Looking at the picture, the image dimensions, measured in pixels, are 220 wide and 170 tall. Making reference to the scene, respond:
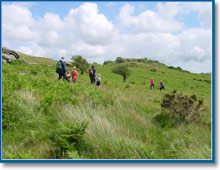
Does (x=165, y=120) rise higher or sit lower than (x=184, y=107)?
lower

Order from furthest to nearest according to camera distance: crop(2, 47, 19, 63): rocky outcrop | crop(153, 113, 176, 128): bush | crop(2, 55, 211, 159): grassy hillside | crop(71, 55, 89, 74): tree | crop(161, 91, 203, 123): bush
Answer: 1. crop(71, 55, 89, 74): tree
2. crop(2, 47, 19, 63): rocky outcrop
3. crop(161, 91, 203, 123): bush
4. crop(153, 113, 176, 128): bush
5. crop(2, 55, 211, 159): grassy hillside

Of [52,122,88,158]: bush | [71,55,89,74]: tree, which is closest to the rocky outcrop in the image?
[71,55,89,74]: tree

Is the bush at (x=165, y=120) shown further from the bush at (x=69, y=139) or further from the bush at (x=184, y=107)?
the bush at (x=69, y=139)

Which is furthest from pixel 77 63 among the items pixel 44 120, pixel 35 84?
pixel 44 120

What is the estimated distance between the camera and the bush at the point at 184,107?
19.1 ft

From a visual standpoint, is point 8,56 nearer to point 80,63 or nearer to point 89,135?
point 80,63

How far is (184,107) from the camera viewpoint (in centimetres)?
599

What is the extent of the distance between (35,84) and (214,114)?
8.23m

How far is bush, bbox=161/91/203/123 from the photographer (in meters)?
5.82

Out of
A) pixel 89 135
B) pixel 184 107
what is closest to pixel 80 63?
pixel 184 107

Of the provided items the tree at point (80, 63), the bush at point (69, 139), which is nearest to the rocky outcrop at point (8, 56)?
the tree at point (80, 63)

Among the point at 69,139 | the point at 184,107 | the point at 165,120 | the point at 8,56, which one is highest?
the point at 8,56

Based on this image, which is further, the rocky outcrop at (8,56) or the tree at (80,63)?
the tree at (80,63)

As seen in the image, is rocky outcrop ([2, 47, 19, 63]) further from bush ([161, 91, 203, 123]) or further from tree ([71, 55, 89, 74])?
bush ([161, 91, 203, 123])
